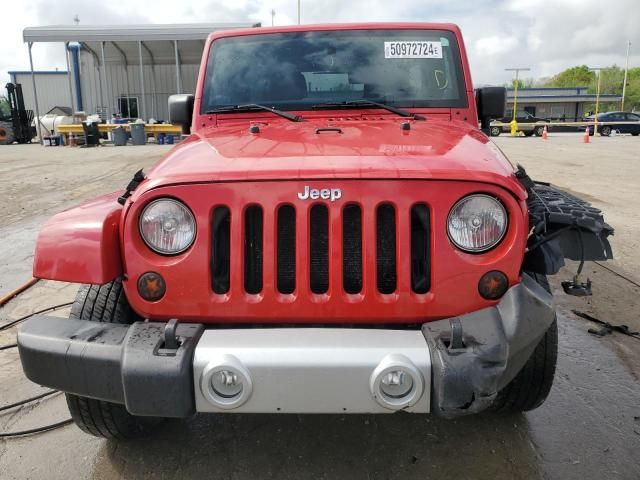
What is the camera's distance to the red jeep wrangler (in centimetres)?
182

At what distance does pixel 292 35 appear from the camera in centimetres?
360

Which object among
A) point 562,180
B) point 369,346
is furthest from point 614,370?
point 562,180

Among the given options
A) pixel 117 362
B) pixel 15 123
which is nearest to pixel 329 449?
pixel 117 362

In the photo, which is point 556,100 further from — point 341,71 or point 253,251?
point 253,251

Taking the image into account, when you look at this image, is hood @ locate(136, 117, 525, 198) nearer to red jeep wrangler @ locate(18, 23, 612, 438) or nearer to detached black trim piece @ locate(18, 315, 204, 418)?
red jeep wrangler @ locate(18, 23, 612, 438)

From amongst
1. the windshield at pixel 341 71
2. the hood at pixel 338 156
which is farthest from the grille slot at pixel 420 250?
the windshield at pixel 341 71

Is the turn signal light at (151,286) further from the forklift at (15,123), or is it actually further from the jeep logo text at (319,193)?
the forklift at (15,123)

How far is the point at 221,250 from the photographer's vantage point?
210 centimetres

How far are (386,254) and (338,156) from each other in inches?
16.9

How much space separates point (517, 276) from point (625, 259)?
4195 mm

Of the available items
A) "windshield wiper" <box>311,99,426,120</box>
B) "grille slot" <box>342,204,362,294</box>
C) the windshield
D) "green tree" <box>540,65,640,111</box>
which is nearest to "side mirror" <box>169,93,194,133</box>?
the windshield

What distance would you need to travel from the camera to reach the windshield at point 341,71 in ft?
11.2

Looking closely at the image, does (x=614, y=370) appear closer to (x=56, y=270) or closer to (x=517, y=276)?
(x=517, y=276)

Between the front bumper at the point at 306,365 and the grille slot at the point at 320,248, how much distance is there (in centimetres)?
23
